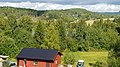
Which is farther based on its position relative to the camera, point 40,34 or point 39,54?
point 40,34

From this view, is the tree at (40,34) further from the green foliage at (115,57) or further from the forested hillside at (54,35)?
the green foliage at (115,57)

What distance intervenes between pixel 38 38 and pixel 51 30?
6.33 m

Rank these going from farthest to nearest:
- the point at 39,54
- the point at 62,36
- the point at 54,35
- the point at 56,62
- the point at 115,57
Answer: the point at 62,36, the point at 54,35, the point at 56,62, the point at 39,54, the point at 115,57

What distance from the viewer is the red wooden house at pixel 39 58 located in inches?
1448

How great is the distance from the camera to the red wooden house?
36769 mm

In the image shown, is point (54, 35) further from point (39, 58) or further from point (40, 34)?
point (39, 58)

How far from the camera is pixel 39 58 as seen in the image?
122 ft

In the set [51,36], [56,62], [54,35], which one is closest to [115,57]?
[56,62]

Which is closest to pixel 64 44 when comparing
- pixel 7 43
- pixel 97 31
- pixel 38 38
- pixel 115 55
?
pixel 38 38

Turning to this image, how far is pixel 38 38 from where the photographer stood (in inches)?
2397

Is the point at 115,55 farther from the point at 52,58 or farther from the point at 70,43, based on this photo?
the point at 70,43

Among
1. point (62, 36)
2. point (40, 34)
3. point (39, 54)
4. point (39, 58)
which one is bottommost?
point (62, 36)

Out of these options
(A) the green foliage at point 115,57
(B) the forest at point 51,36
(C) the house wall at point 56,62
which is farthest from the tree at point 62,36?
(A) the green foliage at point 115,57

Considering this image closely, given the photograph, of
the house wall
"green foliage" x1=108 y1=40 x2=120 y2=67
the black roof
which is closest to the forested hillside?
the black roof
